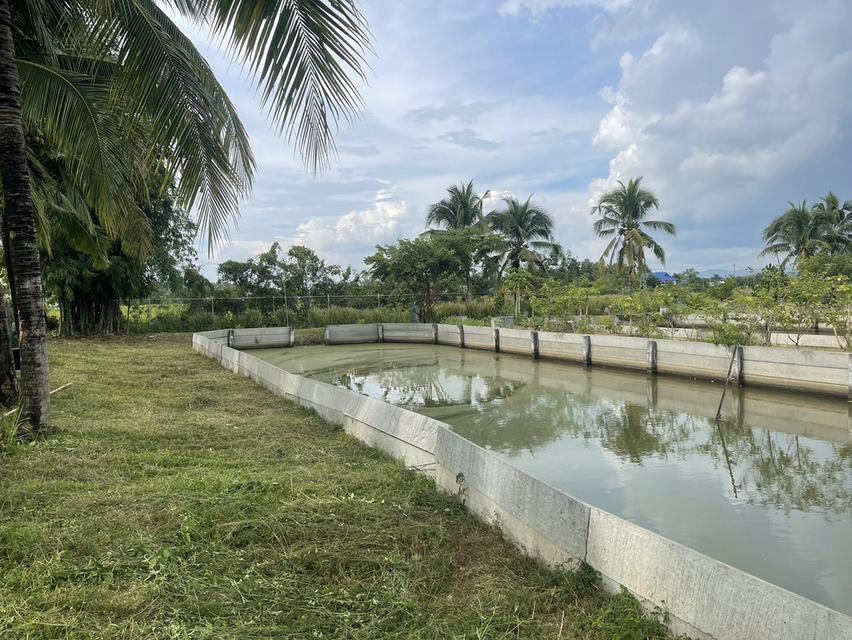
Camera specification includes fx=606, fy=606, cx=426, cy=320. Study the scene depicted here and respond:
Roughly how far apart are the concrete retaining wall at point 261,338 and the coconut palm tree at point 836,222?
A: 26.8 meters

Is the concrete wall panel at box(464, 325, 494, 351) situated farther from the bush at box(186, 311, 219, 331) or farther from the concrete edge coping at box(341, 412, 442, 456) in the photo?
the concrete edge coping at box(341, 412, 442, 456)

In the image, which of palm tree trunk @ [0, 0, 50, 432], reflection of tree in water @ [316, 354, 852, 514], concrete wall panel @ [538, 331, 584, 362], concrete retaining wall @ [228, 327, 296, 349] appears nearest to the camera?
palm tree trunk @ [0, 0, 50, 432]

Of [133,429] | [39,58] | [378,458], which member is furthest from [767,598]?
[39,58]

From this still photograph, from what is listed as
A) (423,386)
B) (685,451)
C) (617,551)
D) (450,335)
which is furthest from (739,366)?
(450,335)

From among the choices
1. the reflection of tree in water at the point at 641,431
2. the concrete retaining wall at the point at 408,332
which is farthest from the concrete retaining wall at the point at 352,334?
the reflection of tree in water at the point at 641,431

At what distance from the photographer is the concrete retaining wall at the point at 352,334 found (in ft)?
74.5

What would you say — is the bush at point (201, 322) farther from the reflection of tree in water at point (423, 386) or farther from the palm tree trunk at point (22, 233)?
the palm tree trunk at point (22, 233)

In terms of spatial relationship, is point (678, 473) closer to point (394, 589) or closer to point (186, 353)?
point (394, 589)

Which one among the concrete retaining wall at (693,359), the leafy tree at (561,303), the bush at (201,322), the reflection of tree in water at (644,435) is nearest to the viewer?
the reflection of tree in water at (644,435)

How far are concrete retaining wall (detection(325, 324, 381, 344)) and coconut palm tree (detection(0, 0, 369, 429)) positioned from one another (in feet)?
53.5

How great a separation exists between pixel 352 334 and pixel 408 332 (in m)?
2.13

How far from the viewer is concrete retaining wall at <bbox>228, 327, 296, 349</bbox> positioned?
21.5 metres

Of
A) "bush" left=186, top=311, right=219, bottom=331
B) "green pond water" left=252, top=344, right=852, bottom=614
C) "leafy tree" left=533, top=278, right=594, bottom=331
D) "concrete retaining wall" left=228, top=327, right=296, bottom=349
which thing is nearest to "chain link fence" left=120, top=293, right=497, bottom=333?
"bush" left=186, top=311, right=219, bottom=331

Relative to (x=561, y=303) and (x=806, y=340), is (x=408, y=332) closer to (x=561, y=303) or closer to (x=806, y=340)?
(x=561, y=303)
